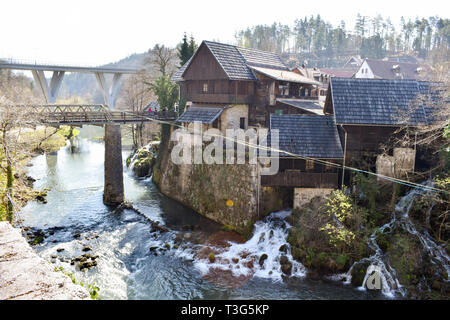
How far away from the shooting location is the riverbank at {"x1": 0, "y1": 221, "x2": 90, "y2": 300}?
457 centimetres

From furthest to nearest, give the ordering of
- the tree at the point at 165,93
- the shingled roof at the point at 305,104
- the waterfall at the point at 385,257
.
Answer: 1. the tree at the point at 165,93
2. the shingled roof at the point at 305,104
3. the waterfall at the point at 385,257

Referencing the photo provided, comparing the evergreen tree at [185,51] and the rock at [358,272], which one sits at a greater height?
the evergreen tree at [185,51]

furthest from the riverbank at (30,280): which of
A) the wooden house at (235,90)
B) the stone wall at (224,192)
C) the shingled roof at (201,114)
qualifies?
the wooden house at (235,90)

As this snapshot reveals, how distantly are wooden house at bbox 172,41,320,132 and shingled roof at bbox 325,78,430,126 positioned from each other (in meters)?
5.97

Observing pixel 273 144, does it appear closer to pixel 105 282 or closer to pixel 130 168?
pixel 105 282

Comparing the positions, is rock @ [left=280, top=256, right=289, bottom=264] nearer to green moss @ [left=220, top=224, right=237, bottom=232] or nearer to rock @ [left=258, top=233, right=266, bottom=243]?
rock @ [left=258, top=233, right=266, bottom=243]

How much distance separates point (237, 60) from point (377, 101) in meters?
13.8

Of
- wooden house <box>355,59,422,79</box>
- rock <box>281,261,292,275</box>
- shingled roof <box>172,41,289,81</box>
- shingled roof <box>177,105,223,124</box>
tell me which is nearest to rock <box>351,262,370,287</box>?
rock <box>281,261,292,275</box>

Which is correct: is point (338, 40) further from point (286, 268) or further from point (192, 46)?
point (286, 268)

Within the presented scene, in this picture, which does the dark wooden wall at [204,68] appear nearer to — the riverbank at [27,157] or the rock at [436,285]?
the riverbank at [27,157]

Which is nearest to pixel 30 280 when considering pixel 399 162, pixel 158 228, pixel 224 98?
pixel 158 228

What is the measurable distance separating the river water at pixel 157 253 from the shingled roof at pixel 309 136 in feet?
15.2

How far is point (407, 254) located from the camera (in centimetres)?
1773

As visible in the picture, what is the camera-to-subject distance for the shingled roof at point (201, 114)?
29277 millimetres
